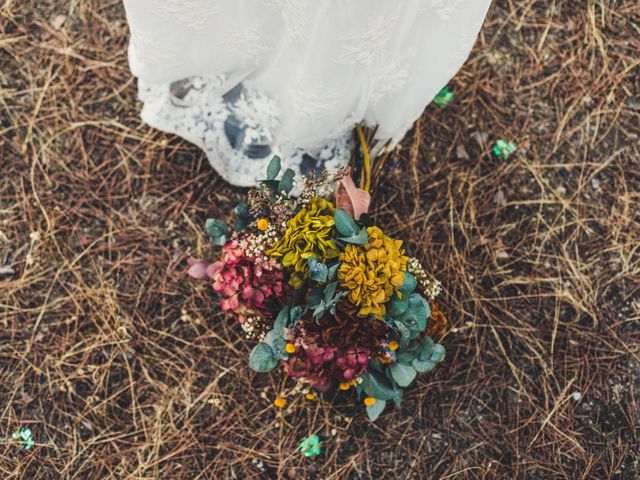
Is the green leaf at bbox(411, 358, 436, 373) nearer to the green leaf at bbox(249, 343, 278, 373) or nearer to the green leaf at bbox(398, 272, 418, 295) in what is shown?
the green leaf at bbox(398, 272, 418, 295)

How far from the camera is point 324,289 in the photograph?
2.91 ft

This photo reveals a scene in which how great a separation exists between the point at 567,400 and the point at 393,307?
2.05 feet

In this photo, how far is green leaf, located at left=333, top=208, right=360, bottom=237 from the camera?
0.88m

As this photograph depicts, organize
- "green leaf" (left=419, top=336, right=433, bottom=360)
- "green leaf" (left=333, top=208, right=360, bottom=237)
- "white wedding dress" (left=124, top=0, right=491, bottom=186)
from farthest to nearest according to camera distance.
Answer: "green leaf" (left=419, top=336, right=433, bottom=360) → "green leaf" (left=333, top=208, right=360, bottom=237) → "white wedding dress" (left=124, top=0, right=491, bottom=186)

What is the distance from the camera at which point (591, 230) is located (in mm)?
1307

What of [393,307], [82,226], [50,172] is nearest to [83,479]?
[82,226]

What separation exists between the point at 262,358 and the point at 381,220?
1.56 feet

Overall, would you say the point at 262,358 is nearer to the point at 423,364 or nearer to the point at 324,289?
the point at 324,289

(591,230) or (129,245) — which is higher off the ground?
(591,230)

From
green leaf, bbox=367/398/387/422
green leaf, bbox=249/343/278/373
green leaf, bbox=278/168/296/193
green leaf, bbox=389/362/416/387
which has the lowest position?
green leaf, bbox=367/398/387/422

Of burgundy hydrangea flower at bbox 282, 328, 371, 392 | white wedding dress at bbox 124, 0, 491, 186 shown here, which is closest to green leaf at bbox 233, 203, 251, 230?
white wedding dress at bbox 124, 0, 491, 186

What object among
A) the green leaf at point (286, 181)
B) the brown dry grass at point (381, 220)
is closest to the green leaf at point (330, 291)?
the green leaf at point (286, 181)

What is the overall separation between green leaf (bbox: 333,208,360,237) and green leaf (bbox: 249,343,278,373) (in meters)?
0.26

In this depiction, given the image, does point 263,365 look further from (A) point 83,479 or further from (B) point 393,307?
(A) point 83,479
